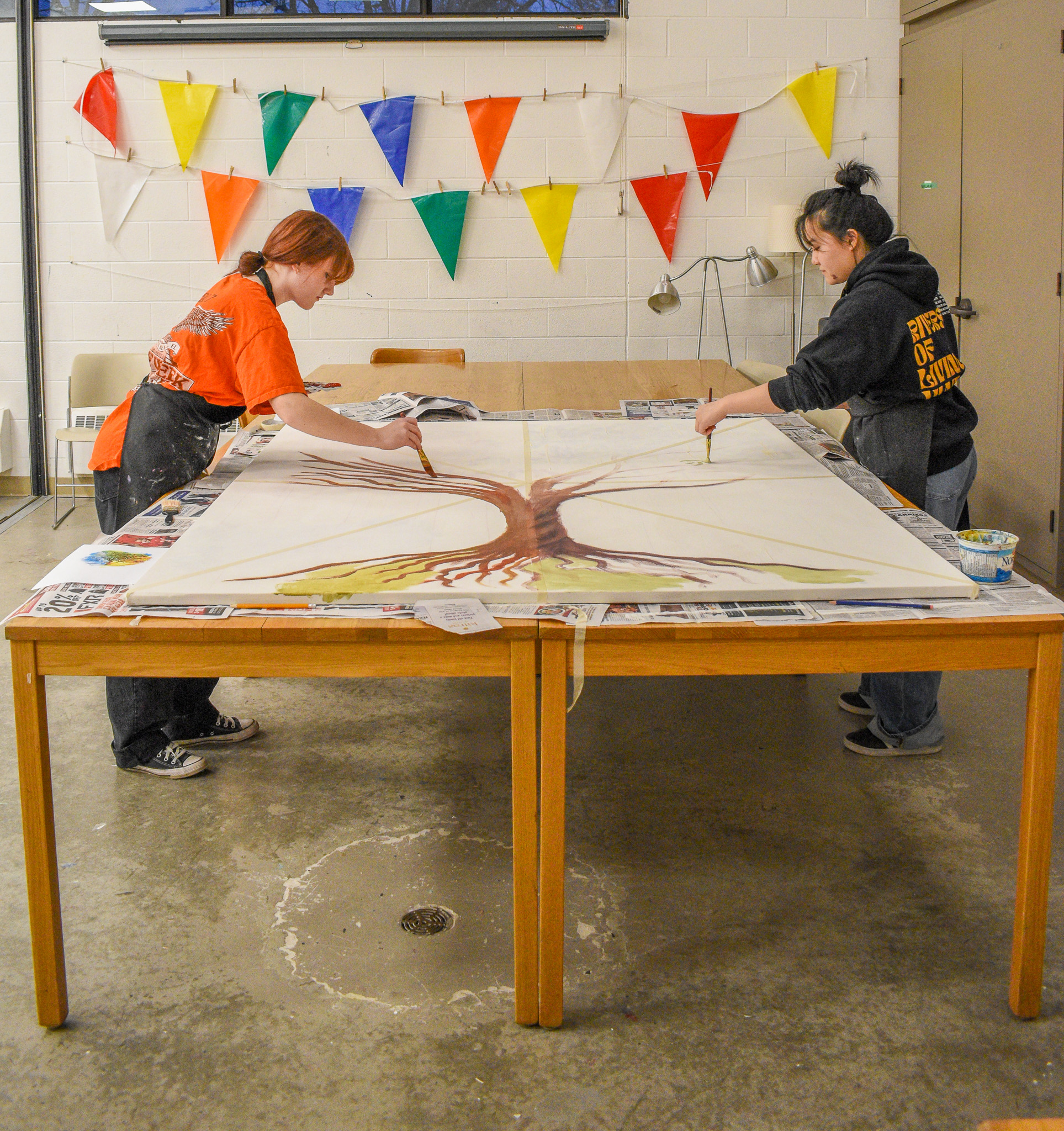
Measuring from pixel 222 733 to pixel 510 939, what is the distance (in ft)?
3.81

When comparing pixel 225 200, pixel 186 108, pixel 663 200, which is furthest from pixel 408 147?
pixel 663 200

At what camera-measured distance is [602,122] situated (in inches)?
205

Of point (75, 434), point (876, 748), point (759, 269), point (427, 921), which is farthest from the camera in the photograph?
point (759, 269)

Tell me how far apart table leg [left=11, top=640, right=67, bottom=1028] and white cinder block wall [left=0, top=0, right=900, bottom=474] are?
4.03m

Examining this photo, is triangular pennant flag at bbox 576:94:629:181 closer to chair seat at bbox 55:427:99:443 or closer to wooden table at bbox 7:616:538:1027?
chair seat at bbox 55:427:99:443

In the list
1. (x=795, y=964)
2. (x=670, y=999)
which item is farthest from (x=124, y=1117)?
(x=795, y=964)

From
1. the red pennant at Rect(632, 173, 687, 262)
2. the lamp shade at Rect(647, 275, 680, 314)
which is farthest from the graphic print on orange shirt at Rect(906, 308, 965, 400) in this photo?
the red pennant at Rect(632, 173, 687, 262)

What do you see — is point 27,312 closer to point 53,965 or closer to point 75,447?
point 75,447

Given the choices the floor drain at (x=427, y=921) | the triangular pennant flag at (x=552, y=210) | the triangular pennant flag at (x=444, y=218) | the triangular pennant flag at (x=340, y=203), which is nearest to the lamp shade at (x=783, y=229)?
the triangular pennant flag at (x=552, y=210)

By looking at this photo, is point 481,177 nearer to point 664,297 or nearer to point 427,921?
point 664,297

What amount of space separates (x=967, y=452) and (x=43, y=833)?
2104 mm

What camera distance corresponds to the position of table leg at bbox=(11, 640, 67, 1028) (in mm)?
1623

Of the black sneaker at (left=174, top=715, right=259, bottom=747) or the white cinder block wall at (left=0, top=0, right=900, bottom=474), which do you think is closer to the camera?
the black sneaker at (left=174, top=715, right=259, bottom=747)

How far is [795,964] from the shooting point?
6.29 feet
